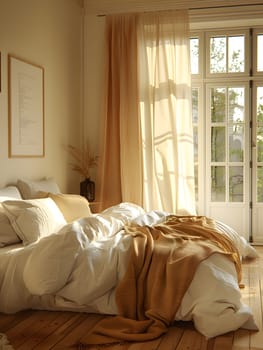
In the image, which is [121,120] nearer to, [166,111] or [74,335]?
[166,111]

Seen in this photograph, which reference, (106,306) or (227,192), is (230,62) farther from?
(106,306)

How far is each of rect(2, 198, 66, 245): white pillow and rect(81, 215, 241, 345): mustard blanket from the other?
0.76m

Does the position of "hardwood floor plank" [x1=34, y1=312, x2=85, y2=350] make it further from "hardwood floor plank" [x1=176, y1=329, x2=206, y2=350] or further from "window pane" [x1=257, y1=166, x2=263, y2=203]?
"window pane" [x1=257, y1=166, x2=263, y2=203]

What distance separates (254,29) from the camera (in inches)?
258

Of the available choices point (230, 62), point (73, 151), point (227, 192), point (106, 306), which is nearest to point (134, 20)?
point (230, 62)

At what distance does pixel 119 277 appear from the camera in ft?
11.6

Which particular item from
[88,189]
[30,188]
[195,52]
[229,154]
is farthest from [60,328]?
[195,52]

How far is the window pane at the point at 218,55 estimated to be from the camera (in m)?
→ 6.67

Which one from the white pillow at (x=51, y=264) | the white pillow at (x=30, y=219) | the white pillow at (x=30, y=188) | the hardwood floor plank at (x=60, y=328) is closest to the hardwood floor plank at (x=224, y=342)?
the hardwood floor plank at (x=60, y=328)

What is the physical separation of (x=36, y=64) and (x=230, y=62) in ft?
8.64

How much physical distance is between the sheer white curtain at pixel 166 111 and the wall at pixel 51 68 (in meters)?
0.87

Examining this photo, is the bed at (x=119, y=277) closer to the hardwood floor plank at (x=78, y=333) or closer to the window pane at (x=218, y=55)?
the hardwood floor plank at (x=78, y=333)

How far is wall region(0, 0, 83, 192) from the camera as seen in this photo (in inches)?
190

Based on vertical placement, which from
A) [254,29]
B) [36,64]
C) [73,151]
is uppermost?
[254,29]
